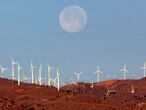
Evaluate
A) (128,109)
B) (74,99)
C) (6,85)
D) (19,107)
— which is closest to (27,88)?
(6,85)

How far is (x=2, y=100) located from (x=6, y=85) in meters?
34.4

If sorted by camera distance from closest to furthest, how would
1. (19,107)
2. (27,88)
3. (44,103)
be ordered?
(19,107) → (44,103) → (27,88)

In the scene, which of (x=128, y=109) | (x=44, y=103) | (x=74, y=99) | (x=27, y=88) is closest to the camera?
(x=128, y=109)

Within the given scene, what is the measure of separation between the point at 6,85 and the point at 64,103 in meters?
46.0

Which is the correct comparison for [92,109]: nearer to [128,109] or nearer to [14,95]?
[128,109]

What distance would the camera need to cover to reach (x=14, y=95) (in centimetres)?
17825

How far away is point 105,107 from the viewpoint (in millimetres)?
151375

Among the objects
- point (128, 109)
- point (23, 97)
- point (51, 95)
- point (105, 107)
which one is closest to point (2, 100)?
point (23, 97)

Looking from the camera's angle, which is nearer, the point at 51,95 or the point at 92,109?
the point at 92,109

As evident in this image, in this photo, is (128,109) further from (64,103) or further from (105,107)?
(64,103)

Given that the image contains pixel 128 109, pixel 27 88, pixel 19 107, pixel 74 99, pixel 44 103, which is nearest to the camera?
pixel 128 109

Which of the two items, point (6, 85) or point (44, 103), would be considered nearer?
point (44, 103)

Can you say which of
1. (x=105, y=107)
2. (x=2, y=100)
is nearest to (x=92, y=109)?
(x=105, y=107)

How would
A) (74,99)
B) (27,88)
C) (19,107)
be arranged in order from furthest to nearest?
(27,88)
(74,99)
(19,107)
